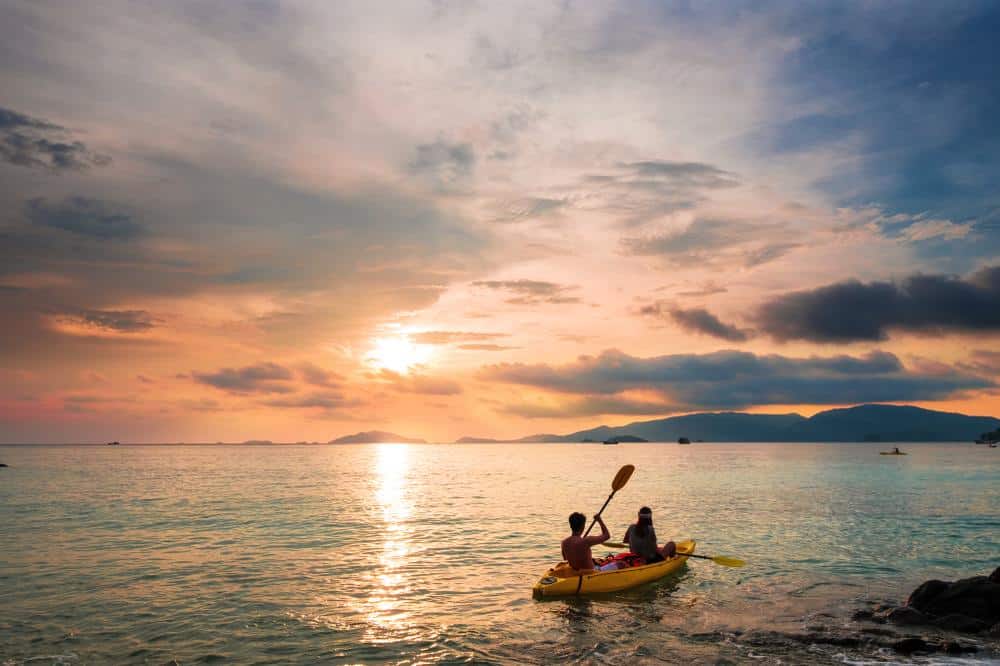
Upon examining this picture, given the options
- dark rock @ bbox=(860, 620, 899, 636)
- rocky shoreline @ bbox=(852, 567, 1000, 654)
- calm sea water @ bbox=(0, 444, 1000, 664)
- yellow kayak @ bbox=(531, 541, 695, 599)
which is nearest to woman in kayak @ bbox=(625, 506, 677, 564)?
yellow kayak @ bbox=(531, 541, 695, 599)

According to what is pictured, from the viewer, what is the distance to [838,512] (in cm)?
4397

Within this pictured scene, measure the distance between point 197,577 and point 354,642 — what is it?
10821 mm

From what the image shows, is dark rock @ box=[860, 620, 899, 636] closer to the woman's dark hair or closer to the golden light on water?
the woman's dark hair

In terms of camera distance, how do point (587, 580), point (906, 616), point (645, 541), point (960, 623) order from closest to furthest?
point (960, 623), point (906, 616), point (587, 580), point (645, 541)

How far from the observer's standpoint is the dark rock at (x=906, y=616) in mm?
16266

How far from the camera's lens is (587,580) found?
62.4 feet

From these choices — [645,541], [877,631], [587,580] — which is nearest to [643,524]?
[645,541]

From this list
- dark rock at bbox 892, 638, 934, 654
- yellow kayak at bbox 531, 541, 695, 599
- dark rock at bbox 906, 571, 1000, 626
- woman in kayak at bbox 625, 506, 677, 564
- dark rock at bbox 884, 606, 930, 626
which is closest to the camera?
dark rock at bbox 892, 638, 934, 654

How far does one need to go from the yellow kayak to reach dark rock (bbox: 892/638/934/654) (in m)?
7.57

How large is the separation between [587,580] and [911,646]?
8.15m

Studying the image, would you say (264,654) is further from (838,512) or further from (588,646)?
(838,512)

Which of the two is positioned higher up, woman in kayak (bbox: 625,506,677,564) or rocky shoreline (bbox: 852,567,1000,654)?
woman in kayak (bbox: 625,506,677,564)

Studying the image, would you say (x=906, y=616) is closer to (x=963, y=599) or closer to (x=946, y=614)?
(x=946, y=614)

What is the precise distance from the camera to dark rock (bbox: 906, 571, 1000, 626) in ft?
52.7
